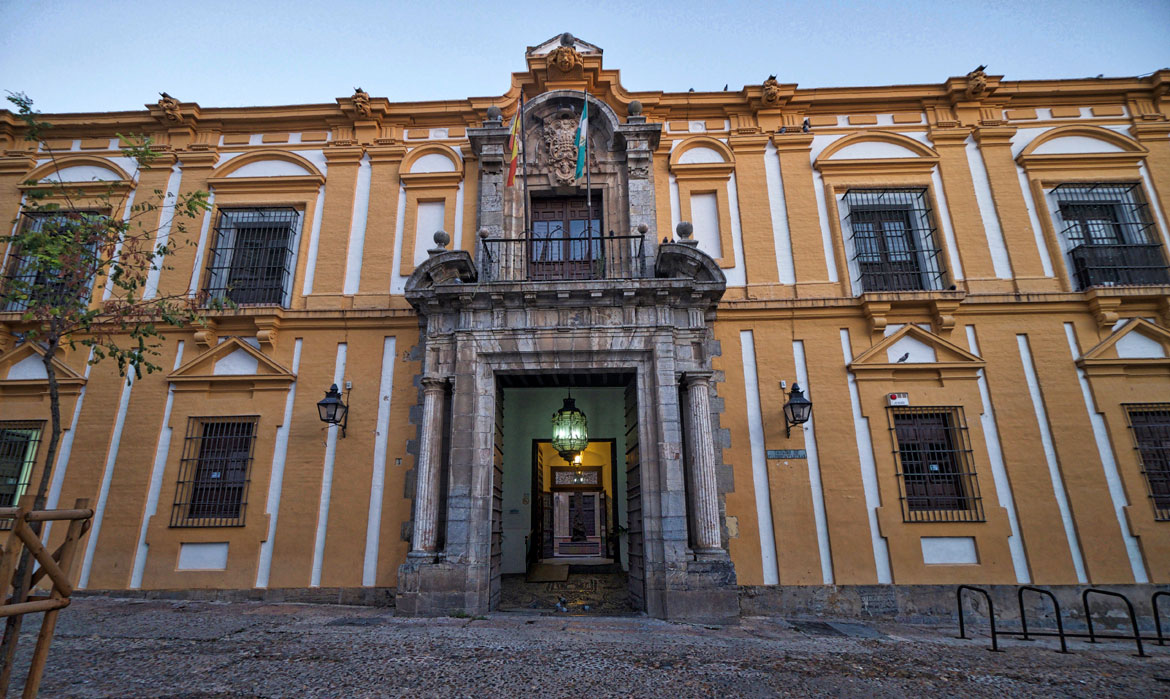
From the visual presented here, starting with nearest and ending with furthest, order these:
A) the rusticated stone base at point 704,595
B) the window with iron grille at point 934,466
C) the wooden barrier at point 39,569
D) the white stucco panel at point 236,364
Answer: the wooden barrier at point 39,569
the rusticated stone base at point 704,595
the window with iron grille at point 934,466
the white stucco panel at point 236,364

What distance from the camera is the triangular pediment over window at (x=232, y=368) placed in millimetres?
8758

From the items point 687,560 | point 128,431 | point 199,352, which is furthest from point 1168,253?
point 128,431

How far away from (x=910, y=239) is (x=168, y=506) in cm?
1241

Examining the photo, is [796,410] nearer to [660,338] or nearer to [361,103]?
[660,338]

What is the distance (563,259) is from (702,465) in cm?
401

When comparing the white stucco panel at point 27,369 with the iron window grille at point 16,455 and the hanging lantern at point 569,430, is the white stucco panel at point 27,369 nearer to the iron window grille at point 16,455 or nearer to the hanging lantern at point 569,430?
the iron window grille at point 16,455

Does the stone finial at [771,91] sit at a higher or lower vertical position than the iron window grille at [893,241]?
higher

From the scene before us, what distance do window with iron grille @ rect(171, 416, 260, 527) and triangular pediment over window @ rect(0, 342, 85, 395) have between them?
211 cm

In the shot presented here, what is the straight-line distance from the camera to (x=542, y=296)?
8.00 meters

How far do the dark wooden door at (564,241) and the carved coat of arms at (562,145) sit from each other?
0.44m

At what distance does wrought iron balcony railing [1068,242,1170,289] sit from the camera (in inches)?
348

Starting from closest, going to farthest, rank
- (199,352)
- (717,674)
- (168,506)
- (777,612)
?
(717,674) < (777,612) < (168,506) < (199,352)

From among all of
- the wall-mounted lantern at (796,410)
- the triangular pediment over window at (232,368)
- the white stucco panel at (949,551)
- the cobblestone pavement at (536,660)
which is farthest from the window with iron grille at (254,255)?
the white stucco panel at (949,551)

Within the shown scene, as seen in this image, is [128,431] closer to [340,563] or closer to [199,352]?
[199,352]
